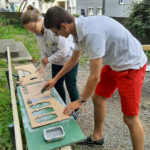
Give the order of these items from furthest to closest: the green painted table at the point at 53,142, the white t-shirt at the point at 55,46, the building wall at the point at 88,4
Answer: the building wall at the point at 88,4, the white t-shirt at the point at 55,46, the green painted table at the point at 53,142

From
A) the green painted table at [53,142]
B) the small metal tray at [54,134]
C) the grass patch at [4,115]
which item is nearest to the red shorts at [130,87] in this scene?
the green painted table at [53,142]

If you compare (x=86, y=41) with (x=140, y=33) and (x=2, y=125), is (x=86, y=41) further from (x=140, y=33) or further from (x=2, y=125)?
(x=140, y=33)

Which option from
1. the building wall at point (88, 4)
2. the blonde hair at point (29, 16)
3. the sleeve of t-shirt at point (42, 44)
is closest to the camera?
the blonde hair at point (29, 16)

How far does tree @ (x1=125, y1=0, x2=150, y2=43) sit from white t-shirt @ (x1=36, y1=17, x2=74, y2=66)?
5.32m

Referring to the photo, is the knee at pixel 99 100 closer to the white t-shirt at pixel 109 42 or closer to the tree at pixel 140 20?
the white t-shirt at pixel 109 42

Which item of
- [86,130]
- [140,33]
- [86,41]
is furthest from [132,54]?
[140,33]

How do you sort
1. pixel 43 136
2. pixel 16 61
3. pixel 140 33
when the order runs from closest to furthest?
pixel 43 136 < pixel 16 61 < pixel 140 33

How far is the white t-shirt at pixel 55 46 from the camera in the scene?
2052mm

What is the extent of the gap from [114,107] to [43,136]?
1768mm

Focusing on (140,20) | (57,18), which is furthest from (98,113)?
(140,20)

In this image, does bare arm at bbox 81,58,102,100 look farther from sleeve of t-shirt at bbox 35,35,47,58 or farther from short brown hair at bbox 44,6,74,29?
sleeve of t-shirt at bbox 35,35,47,58

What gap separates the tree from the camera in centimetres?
673

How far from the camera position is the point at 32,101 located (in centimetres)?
200

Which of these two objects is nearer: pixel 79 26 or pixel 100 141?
pixel 79 26
